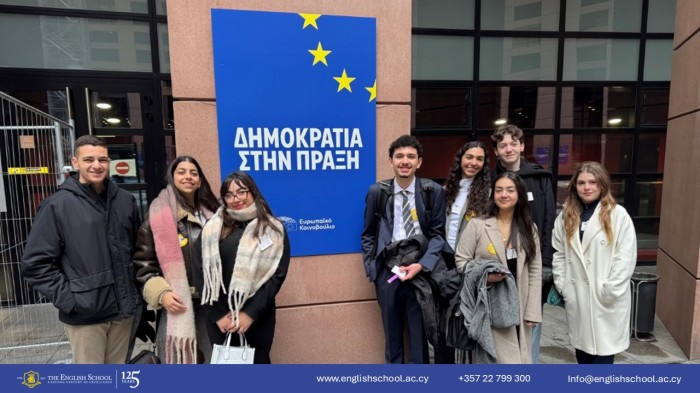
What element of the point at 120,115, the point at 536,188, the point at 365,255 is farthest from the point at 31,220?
the point at 536,188

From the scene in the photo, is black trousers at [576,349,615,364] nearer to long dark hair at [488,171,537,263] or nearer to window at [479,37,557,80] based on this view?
long dark hair at [488,171,537,263]

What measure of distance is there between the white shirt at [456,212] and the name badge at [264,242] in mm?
1445

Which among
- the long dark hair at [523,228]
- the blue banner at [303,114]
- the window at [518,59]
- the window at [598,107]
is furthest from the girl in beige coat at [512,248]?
the window at [598,107]

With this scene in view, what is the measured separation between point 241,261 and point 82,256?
968 millimetres

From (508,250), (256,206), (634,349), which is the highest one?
(256,206)

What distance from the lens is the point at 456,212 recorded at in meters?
2.95

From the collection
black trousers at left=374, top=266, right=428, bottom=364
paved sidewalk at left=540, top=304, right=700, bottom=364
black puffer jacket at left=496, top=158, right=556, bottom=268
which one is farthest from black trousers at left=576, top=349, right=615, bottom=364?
black trousers at left=374, top=266, right=428, bottom=364

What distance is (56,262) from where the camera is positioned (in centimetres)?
225

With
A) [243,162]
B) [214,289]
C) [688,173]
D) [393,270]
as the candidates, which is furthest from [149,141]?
[688,173]

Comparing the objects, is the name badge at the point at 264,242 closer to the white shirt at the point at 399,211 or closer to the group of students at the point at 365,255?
the group of students at the point at 365,255

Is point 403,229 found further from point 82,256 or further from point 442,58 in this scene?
point 442,58
